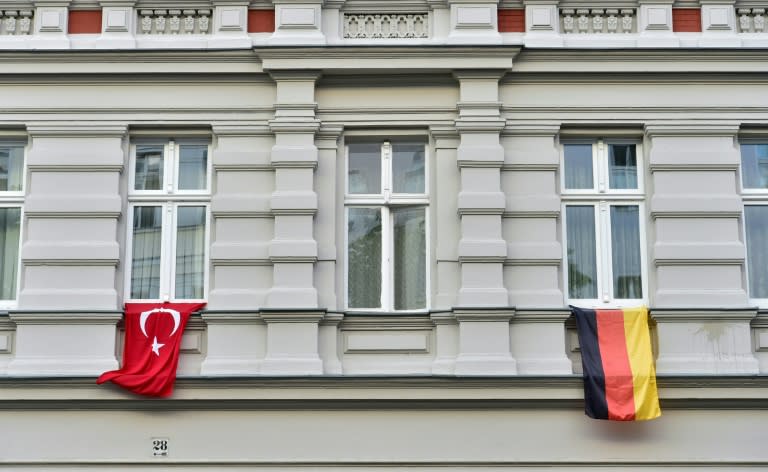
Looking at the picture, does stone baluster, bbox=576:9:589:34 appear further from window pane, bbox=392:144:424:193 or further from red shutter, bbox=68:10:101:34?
red shutter, bbox=68:10:101:34

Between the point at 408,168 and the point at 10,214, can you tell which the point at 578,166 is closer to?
the point at 408,168

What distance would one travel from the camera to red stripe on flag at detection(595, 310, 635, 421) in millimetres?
11523

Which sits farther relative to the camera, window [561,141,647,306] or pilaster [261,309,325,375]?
window [561,141,647,306]

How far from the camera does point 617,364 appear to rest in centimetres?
1176

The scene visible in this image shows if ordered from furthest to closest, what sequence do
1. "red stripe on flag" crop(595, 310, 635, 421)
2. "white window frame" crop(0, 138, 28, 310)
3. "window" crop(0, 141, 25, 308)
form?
1. "window" crop(0, 141, 25, 308)
2. "white window frame" crop(0, 138, 28, 310)
3. "red stripe on flag" crop(595, 310, 635, 421)

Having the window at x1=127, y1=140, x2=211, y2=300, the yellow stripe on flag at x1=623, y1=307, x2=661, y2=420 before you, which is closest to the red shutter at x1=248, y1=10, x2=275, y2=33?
the window at x1=127, y1=140, x2=211, y2=300

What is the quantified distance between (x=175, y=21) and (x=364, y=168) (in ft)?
9.60

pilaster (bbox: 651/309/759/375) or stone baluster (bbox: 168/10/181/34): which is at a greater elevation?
stone baluster (bbox: 168/10/181/34)

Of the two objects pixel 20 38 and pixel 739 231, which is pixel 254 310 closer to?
pixel 20 38

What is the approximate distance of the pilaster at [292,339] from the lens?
11859 millimetres

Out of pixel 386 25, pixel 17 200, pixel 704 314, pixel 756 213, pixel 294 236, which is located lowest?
pixel 704 314

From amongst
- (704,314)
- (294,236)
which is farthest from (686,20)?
(294,236)

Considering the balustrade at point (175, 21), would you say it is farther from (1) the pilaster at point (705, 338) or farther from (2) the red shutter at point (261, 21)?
(1) the pilaster at point (705, 338)

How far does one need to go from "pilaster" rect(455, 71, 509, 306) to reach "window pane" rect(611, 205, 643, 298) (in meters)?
1.43
